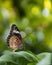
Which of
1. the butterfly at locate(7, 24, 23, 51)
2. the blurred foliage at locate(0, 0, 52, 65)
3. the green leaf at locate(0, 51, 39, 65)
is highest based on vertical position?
the blurred foliage at locate(0, 0, 52, 65)

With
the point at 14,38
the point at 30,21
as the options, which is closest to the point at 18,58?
the point at 14,38

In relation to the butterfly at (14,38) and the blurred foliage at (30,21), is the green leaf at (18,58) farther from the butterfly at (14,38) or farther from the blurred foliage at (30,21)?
the blurred foliage at (30,21)

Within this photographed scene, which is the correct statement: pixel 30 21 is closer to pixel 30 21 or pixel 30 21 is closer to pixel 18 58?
pixel 30 21

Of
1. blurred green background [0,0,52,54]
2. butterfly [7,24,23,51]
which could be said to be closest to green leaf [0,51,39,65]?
butterfly [7,24,23,51]

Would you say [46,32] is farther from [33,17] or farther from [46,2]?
[46,2]

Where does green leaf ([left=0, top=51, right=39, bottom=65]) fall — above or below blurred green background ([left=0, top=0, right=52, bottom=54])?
below

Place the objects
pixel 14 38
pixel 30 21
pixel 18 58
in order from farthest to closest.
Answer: pixel 30 21 → pixel 14 38 → pixel 18 58

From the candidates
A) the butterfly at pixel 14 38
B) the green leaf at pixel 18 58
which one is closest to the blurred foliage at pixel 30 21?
the butterfly at pixel 14 38

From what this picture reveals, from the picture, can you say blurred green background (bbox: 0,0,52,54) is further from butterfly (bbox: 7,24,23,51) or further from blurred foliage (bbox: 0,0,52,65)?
butterfly (bbox: 7,24,23,51)
